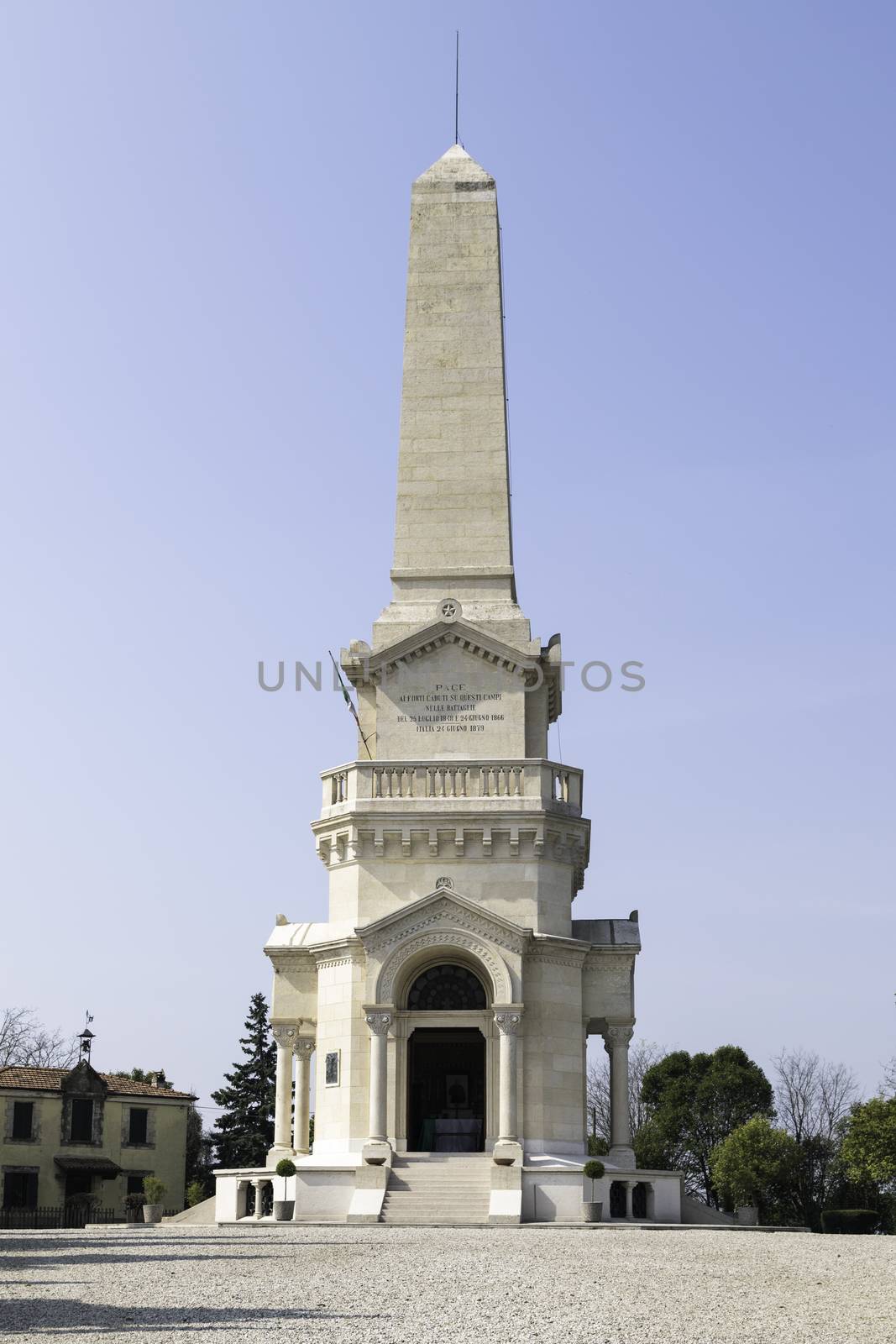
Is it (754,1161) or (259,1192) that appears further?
(754,1161)

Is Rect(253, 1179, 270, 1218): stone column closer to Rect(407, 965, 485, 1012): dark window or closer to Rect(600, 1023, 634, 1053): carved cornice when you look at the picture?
Rect(407, 965, 485, 1012): dark window

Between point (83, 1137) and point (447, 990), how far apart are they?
30516mm

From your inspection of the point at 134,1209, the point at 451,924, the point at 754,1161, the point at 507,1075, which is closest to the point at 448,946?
the point at 451,924

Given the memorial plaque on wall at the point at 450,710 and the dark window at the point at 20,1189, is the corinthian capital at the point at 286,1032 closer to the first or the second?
the memorial plaque on wall at the point at 450,710

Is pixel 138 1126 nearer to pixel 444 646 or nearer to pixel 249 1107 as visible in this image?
pixel 249 1107

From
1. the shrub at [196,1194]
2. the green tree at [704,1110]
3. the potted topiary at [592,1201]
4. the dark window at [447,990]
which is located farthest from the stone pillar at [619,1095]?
the green tree at [704,1110]

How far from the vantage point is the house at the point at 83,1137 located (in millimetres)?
64062

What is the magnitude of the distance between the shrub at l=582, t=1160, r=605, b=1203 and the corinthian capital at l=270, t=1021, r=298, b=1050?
8.73m

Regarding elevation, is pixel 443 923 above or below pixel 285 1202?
above

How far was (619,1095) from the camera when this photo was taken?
4125 centimetres

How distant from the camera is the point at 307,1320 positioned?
1719 cm

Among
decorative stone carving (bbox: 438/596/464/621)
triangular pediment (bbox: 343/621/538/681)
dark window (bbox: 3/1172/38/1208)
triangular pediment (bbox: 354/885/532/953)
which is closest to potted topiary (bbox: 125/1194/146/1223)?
dark window (bbox: 3/1172/38/1208)

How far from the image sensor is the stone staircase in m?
35.6

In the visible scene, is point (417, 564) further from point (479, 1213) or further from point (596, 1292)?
point (596, 1292)
